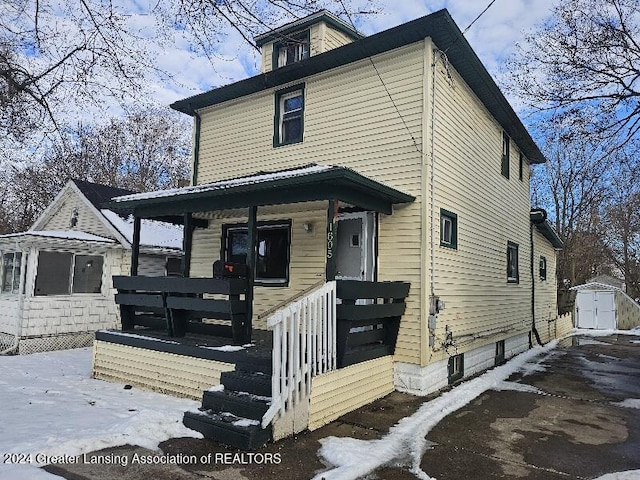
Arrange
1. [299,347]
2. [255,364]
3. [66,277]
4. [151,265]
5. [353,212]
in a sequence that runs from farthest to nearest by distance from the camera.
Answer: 1. [151,265]
2. [66,277]
3. [353,212]
4. [255,364]
5. [299,347]

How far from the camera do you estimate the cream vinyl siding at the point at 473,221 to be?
8.03m

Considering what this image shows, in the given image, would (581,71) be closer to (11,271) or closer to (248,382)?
(248,382)

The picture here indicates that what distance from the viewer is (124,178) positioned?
2906 centimetres

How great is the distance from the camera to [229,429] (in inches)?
185

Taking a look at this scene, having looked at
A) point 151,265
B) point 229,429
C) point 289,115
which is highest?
point 289,115

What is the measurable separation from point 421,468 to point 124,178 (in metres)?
29.1

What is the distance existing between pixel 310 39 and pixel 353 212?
4491mm

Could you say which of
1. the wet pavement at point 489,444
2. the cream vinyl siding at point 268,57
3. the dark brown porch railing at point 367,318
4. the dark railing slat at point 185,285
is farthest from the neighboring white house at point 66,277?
the dark brown porch railing at point 367,318

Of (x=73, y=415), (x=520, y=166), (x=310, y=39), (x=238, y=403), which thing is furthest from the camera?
(x=520, y=166)

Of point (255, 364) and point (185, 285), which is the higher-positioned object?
point (185, 285)

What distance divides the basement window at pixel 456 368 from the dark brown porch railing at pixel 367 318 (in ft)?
5.08

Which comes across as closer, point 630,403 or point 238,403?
point 238,403

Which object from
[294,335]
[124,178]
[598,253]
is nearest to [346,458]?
[294,335]

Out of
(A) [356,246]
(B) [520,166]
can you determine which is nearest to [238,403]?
(A) [356,246]
